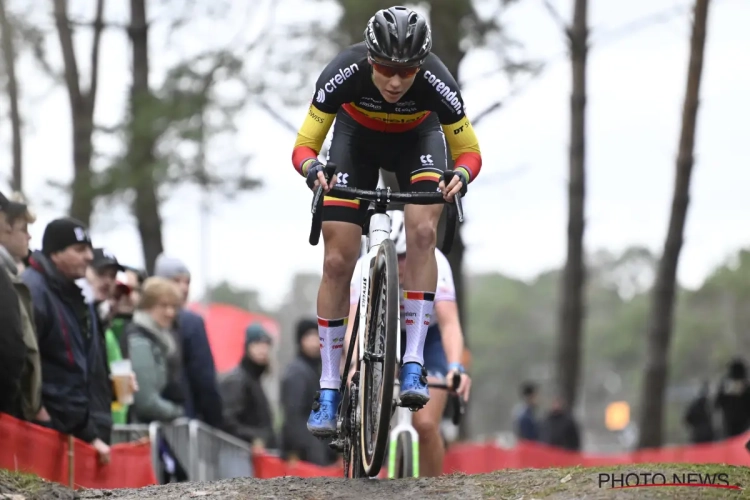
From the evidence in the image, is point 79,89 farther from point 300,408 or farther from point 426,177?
point 426,177

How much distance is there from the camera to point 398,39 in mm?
7098

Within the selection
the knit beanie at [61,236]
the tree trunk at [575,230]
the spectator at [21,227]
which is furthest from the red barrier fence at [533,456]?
the spectator at [21,227]

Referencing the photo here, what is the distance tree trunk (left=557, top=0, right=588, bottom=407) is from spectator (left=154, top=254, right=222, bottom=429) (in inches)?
454

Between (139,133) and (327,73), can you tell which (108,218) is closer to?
(139,133)

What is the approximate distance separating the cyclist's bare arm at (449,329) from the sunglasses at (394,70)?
2.37 metres

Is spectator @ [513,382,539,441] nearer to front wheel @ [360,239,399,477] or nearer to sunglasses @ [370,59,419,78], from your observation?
front wheel @ [360,239,399,477]

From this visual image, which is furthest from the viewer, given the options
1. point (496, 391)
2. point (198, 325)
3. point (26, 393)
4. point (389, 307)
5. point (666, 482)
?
point (496, 391)

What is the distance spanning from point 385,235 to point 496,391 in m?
129

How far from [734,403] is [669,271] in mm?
3500

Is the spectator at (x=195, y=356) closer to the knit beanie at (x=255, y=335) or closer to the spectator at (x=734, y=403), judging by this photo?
the knit beanie at (x=255, y=335)

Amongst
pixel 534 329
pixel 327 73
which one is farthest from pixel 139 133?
pixel 534 329

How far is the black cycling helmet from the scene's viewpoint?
23.3 ft

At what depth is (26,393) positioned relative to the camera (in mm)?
8234

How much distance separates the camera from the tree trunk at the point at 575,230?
23141 millimetres
